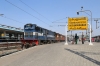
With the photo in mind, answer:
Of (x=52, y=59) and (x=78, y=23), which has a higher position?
(x=78, y=23)

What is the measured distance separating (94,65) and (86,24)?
25.8 meters

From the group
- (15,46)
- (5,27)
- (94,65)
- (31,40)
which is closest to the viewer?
(94,65)

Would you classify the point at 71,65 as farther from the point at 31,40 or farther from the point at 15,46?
the point at 31,40

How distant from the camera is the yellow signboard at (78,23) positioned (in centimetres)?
3616

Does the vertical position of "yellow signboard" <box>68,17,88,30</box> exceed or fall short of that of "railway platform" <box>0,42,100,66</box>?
it exceeds it

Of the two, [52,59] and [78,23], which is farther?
[78,23]

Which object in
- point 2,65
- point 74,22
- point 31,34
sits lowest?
point 2,65

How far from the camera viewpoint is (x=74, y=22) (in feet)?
121

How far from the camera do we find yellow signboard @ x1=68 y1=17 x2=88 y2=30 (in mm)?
36156

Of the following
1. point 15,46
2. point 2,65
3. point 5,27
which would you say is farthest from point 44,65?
point 5,27

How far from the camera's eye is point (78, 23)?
3653cm

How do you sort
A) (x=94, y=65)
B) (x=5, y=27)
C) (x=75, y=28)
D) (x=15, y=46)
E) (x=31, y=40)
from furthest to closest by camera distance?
(x=5, y=27) → (x=75, y=28) → (x=31, y=40) → (x=15, y=46) → (x=94, y=65)

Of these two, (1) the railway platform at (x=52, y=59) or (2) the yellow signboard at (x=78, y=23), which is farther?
(2) the yellow signboard at (x=78, y=23)

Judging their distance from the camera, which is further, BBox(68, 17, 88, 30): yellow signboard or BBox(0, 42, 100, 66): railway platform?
BBox(68, 17, 88, 30): yellow signboard
